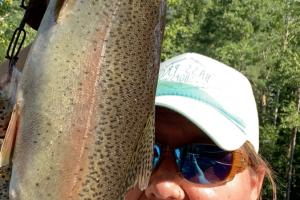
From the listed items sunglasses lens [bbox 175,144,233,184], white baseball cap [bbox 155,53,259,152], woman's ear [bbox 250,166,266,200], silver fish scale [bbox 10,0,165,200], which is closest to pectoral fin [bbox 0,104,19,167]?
silver fish scale [bbox 10,0,165,200]

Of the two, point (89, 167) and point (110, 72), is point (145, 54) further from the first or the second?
point (89, 167)

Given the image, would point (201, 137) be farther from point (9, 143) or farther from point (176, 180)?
point (9, 143)

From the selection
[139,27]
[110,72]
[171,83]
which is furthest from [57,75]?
[171,83]

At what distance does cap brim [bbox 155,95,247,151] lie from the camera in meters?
→ 2.38

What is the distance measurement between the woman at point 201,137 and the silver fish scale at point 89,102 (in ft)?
2.13

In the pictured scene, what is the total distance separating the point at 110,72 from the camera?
1.76m

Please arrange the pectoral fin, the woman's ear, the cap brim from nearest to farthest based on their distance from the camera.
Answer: the pectoral fin → the cap brim → the woman's ear

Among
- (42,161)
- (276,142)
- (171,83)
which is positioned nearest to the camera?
(42,161)

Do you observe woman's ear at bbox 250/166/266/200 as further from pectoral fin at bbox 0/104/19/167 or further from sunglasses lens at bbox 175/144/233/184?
pectoral fin at bbox 0/104/19/167

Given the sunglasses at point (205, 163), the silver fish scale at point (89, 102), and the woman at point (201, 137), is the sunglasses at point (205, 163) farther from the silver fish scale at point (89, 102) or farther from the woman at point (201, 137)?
the silver fish scale at point (89, 102)

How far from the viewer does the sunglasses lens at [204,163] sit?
2.47 meters

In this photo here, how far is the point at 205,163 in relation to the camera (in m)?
2.49

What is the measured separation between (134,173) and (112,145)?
0.10m

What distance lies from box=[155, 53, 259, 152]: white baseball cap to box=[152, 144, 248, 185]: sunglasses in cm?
10
